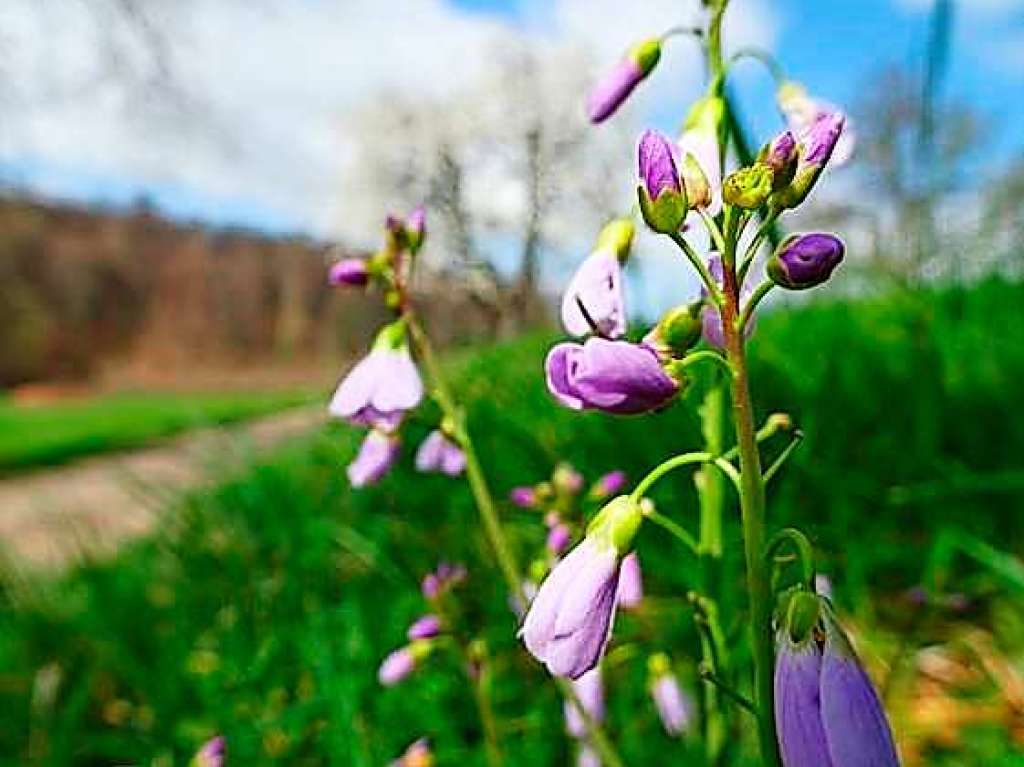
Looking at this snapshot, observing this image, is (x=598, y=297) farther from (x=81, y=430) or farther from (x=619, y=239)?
(x=81, y=430)

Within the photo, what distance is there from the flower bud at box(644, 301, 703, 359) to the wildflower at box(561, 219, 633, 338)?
2.7 inches

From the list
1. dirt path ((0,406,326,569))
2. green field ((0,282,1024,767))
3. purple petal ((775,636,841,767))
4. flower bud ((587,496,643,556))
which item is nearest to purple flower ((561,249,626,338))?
flower bud ((587,496,643,556))

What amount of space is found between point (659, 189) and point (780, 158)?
5cm

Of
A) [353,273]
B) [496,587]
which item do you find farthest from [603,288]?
[496,587]

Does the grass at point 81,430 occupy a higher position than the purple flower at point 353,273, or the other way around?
the purple flower at point 353,273

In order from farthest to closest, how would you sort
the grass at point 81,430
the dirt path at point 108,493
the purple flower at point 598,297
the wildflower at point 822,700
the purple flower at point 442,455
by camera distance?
1. the grass at point 81,430
2. the dirt path at point 108,493
3. the purple flower at point 442,455
4. the purple flower at point 598,297
5. the wildflower at point 822,700

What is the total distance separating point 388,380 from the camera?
2.63ft

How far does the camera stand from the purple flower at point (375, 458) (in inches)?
32.8

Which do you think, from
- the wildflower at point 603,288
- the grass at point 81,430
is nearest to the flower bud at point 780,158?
the wildflower at point 603,288

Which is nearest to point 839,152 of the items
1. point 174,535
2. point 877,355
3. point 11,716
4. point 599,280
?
point 599,280

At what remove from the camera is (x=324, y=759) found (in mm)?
1300

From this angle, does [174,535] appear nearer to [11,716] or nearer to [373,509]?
[373,509]

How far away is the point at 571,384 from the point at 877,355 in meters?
1.65

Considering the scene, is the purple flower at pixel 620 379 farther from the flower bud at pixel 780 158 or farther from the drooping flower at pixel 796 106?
A: the drooping flower at pixel 796 106
